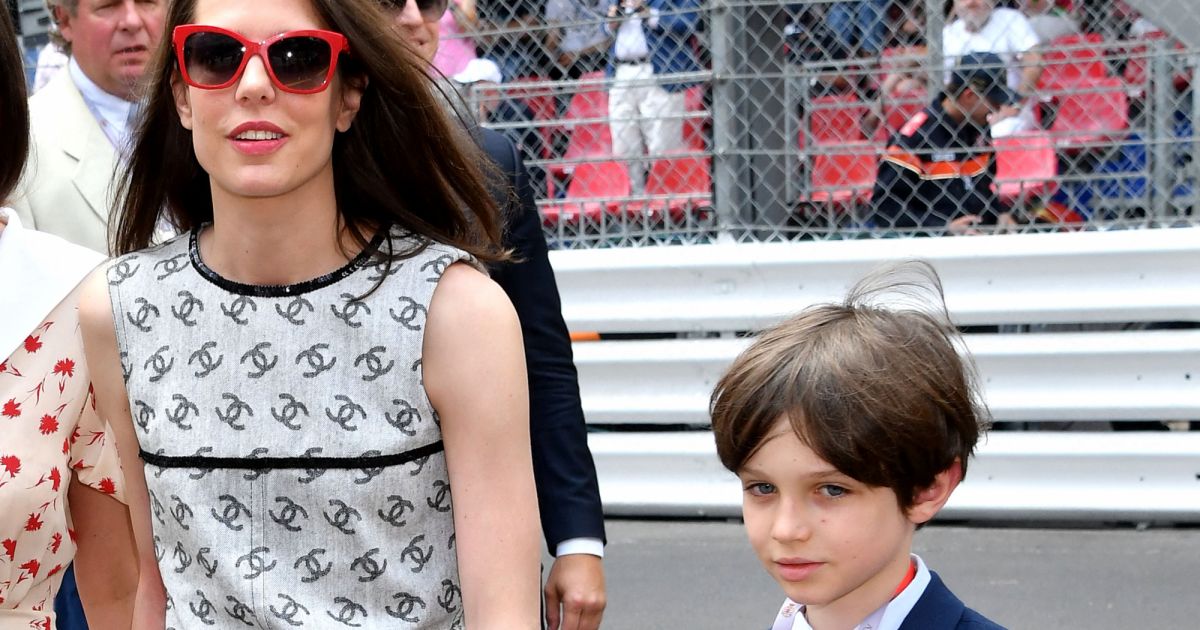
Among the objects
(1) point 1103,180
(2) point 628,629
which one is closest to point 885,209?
(1) point 1103,180

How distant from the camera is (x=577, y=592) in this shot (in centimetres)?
225

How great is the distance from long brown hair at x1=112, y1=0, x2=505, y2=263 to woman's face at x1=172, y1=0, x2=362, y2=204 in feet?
0.19

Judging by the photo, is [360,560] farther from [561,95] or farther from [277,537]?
[561,95]

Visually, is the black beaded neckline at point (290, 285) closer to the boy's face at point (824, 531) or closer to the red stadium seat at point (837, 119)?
the boy's face at point (824, 531)

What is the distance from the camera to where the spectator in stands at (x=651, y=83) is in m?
6.04

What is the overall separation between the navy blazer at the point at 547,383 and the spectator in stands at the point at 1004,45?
3601 mm

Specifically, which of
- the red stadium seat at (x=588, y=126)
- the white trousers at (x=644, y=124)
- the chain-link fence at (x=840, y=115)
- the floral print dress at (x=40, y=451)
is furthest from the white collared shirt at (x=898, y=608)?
the red stadium seat at (x=588, y=126)

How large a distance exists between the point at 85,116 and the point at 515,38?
302cm

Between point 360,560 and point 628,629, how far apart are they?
3.41 m

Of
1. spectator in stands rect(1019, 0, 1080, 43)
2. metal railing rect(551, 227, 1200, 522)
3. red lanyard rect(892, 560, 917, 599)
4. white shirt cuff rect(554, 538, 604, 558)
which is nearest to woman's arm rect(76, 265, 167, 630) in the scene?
white shirt cuff rect(554, 538, 604, 558)

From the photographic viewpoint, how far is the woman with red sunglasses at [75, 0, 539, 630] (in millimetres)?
1736

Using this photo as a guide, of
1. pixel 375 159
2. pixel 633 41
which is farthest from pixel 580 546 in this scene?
pixel 633 41

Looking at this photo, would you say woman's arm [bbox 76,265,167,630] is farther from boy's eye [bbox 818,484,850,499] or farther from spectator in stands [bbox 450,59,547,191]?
spectator in stands [bbox 450,59,547,191]

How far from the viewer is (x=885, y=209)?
5973 millimetres
